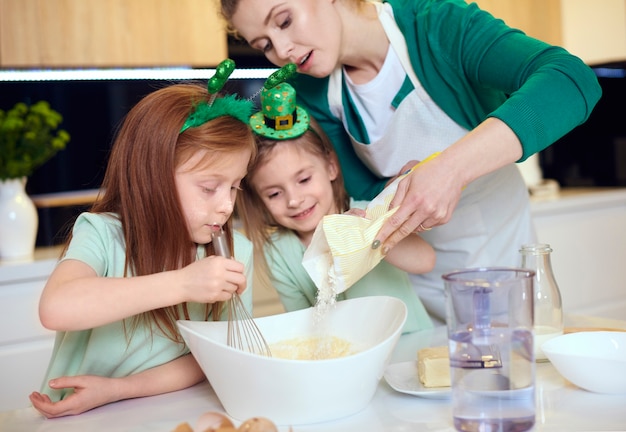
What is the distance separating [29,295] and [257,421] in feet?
5.60

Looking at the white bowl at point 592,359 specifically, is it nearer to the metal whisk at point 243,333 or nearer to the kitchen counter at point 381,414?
the kitchen counter at point 381,414

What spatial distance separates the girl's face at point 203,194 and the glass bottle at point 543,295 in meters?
0.46

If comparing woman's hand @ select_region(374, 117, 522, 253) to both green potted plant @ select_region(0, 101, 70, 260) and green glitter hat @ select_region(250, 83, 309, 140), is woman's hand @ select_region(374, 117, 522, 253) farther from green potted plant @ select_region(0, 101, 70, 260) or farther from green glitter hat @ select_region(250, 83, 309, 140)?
green potted plant @ select_region(0, 101, 70, 260)

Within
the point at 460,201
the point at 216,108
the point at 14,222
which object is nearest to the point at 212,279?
the point at 216,108

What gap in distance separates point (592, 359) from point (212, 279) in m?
0.46

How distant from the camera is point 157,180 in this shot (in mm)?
1105

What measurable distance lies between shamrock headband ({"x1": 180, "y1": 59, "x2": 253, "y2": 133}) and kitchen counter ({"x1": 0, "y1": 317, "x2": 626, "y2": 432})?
0.41m

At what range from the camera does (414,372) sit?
0.96 metres

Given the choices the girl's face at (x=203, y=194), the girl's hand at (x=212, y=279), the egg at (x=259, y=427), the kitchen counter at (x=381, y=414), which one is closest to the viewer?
the egg at (x=259, y=427)

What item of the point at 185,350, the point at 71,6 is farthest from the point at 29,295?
the point at 185,350

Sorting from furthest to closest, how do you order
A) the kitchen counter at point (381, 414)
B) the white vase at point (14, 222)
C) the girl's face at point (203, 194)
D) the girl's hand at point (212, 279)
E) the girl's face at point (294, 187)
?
the white vase at point (14, 222) < the girl's face at point (294, 187) < the girl's face at point (203, 194) < the girl's hand at point (212, 279) < the kitchen counter at point (381, 414)

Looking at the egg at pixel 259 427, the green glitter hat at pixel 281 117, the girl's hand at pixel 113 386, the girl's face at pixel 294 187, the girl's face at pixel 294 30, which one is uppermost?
the girl's face at pixel 294 30

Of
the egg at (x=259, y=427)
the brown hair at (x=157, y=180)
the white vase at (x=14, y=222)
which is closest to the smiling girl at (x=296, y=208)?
the brown hair at (x=157, y=180)

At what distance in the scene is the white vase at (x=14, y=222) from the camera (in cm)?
226
